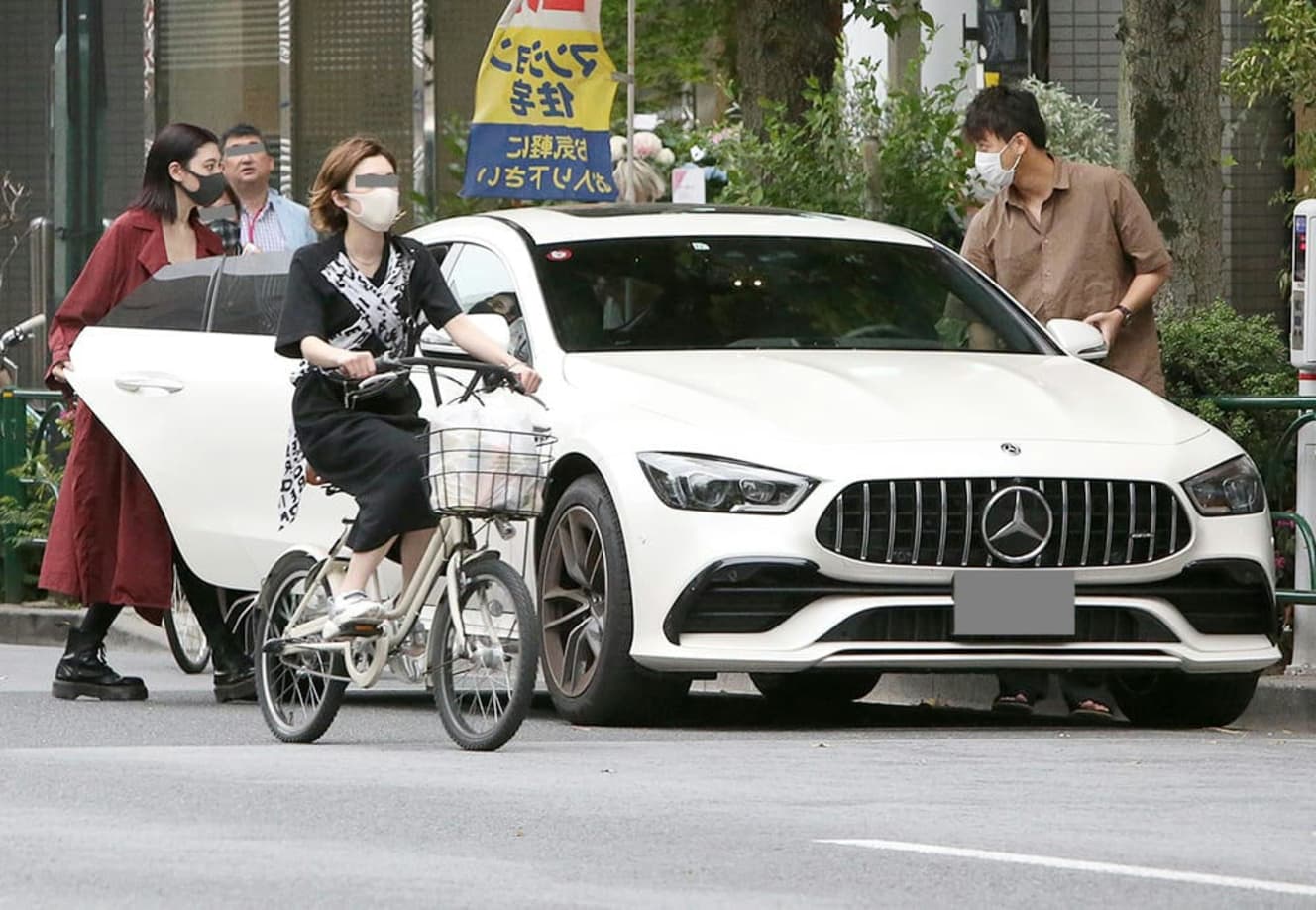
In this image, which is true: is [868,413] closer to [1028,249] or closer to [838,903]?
[1028,249]

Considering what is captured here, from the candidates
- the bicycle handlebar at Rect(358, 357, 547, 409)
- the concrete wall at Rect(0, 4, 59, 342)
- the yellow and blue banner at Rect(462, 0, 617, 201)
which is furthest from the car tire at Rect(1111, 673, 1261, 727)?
the concrete wall at Rect(0, 4, 59, 342)

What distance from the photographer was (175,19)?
77.6 feet

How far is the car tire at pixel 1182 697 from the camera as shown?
391 inches

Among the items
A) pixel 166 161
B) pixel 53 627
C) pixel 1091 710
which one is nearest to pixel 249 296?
pixel 166 161

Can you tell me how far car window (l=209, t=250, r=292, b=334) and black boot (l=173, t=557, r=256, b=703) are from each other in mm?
894

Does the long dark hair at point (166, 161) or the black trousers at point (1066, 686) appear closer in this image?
the black trousers at point (1066, 686)

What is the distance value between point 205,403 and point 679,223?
181 cm

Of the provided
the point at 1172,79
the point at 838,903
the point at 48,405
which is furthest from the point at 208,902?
the point at 48,405

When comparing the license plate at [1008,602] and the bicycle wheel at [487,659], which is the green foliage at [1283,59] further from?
the bicycle wheel at [487,659]

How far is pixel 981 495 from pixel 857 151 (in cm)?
555

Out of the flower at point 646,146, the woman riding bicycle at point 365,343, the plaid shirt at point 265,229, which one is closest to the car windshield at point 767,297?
the woman riding bicycle at point 365,343

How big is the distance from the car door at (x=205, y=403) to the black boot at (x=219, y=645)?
0.29 metres

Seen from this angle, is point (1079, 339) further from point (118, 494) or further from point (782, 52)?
point (782, 52)

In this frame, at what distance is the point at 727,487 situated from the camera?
9.21 metres
